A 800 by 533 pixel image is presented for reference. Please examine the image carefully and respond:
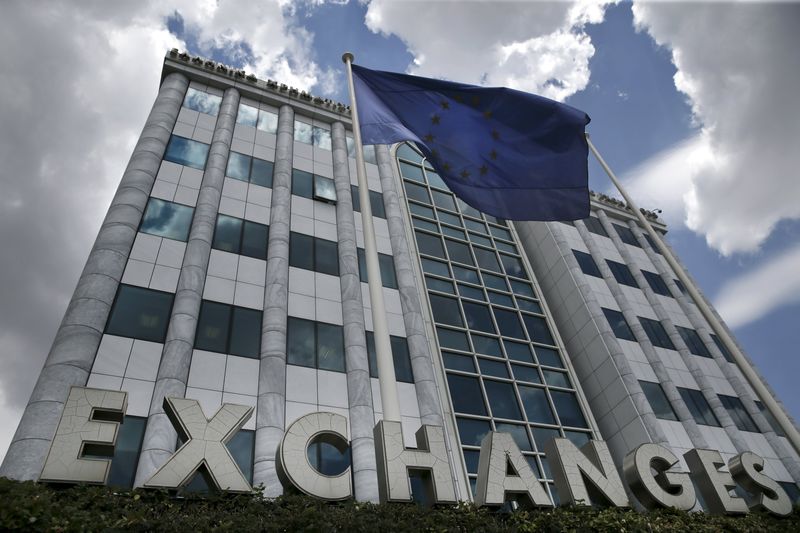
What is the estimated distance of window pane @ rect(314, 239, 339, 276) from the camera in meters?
28.9

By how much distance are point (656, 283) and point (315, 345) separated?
112 ft

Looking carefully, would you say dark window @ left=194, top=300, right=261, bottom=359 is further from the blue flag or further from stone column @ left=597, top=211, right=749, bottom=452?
stone column @ left=597, top=211, right=749, bottom=452

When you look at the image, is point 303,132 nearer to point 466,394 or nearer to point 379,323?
point 466,394

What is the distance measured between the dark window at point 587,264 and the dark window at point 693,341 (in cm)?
769

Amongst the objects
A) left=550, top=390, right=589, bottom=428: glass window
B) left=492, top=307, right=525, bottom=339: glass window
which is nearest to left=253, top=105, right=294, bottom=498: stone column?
left=492, top=307, right=525, bottom=339: glass window

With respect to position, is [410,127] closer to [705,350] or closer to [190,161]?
[190,161]

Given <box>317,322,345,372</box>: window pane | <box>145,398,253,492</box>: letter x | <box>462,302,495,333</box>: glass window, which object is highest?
<box>462,302,495,333</box>: glass window

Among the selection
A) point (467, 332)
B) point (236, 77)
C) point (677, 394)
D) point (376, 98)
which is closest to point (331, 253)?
point (467, 332)

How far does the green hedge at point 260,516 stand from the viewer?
10859 millimetres

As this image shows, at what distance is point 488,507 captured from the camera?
16.0m

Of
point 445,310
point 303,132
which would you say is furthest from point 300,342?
point 303,132

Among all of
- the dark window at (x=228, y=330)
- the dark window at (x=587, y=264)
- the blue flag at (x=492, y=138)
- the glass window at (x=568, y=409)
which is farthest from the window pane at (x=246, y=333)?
the dark window at (x=587, y=264)

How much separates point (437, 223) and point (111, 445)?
26551mm

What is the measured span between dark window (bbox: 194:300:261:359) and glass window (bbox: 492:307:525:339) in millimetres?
15249
